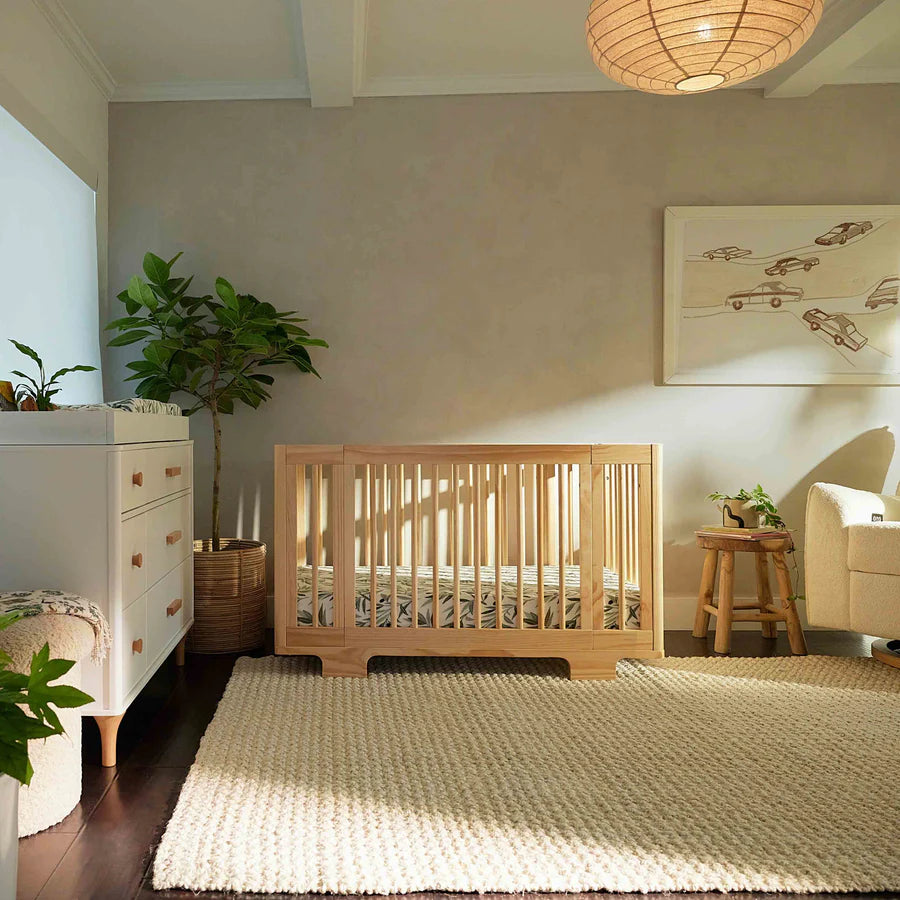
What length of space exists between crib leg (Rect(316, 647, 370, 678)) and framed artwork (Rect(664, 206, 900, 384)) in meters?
1.70

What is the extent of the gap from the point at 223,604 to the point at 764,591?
82.2 inches

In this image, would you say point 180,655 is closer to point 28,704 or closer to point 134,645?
point 134,645

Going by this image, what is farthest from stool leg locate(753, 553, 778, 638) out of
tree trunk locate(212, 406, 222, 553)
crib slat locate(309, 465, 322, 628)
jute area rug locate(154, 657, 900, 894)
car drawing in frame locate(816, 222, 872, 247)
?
tree trunk locate(212, 406, 222, 553)

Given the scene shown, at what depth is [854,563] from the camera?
8.94ft

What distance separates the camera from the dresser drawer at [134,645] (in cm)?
195

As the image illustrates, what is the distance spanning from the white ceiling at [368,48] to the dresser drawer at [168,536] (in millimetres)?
1629

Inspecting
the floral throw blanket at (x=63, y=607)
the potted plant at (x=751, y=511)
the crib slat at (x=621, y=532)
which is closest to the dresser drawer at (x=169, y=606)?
the floral throw blanket at (x=63, y=607)

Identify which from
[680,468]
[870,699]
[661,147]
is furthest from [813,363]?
[870,699]

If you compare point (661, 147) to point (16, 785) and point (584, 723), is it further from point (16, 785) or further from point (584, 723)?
point (16, 785)

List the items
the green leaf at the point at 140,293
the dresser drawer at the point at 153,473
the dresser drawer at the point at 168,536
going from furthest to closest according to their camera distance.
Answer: the green leaf at the point at 140,293 → the dresser drawer at the point at 168,536 → the dresser drawer at the point at 153,473

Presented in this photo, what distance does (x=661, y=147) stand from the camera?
3.32 meters

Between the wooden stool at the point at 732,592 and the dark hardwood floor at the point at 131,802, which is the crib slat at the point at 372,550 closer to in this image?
the dark hardwood floor at the point at 131,802

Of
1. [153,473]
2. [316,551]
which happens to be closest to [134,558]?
[153,473]

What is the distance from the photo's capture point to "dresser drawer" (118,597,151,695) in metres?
1.95
